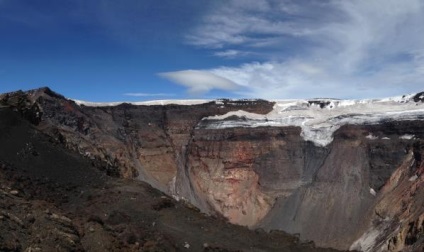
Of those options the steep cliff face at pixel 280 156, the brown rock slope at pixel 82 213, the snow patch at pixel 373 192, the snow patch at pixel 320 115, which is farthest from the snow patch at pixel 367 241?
the brown rock slope at pixel 82 213

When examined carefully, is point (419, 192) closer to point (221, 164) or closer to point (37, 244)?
point (221, 164)

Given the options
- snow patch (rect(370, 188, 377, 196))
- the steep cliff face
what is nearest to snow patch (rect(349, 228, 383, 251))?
the steep cliff face

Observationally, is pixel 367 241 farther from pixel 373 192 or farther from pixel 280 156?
pixel 280 156

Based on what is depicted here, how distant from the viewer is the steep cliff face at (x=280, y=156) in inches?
2224

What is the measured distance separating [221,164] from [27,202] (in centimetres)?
5320

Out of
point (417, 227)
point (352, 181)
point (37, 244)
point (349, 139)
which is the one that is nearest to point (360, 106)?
point (349, 139)

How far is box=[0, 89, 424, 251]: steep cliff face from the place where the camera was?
5650 centimetres

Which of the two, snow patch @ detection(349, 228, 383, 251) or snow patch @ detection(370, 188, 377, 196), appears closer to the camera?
snow patch @ detection(349, 228, 383, 251)

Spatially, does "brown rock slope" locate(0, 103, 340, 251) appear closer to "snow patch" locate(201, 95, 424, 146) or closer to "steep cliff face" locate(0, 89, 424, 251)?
"steep cliff face" locate(0, 89, 424, 251)

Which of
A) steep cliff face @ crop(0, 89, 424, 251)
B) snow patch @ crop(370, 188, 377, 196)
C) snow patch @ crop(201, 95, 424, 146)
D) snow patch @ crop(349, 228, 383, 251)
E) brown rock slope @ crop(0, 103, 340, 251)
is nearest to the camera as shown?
brown rock slope @ crop(0, 103, 340, 251)

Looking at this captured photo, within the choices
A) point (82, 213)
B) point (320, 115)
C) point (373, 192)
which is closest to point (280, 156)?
point (320, 115)

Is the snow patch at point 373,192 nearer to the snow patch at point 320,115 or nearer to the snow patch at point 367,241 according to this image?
the snow patch at point 367,241

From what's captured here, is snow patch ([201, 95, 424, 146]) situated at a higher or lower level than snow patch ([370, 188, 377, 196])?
higher

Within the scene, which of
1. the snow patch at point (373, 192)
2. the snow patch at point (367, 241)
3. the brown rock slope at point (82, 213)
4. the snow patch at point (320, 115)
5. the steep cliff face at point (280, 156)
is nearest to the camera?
the brown rock slope at point (82, 213)
